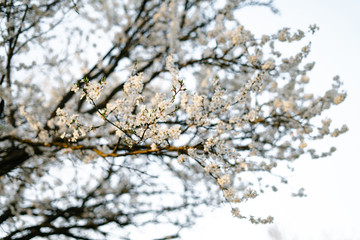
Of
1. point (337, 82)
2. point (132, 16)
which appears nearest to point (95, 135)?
point (132, 16)

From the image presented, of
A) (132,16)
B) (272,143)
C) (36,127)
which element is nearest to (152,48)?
(132,16)

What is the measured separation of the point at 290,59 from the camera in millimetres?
5035

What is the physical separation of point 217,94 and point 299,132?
3269mm

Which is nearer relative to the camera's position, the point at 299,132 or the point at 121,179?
the point at 299,132

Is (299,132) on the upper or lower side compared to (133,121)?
upper

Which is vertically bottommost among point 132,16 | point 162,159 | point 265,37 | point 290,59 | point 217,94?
point 217,94

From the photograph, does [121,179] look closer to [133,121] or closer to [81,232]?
[81,232]

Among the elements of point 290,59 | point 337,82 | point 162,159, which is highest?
point 290,59

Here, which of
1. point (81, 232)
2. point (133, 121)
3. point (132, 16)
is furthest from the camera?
point (132, 16)

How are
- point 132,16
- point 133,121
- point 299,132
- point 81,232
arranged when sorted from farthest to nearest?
1. point 132,16
2. point 299,132
3. point 81,232
4. point 133,121

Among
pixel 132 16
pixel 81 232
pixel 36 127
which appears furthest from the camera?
pixel 132 16

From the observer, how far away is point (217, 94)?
2.70 m

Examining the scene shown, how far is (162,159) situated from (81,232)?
81.9 inches

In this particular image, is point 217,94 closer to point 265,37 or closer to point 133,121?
point 133,121
